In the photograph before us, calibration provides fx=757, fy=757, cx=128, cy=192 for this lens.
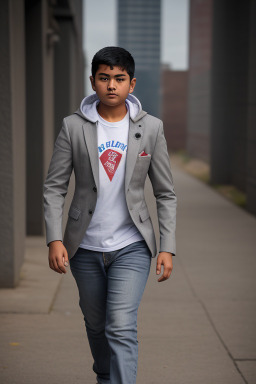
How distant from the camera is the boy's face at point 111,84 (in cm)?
367

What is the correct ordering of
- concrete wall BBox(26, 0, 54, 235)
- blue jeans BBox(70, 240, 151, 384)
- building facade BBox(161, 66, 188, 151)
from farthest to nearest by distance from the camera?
building facade BBox(161, 66, 188, 151), concrete wall BBox(26, 0, 54, 235), blue jeans BBox(70, 240, 151, 384)

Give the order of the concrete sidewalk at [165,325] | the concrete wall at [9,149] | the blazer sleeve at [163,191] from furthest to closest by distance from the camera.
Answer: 1. the concrete wall at [9,149]
2. the concrete sidewalk at [165,325]
3. the blazer sleeve at [163,191]

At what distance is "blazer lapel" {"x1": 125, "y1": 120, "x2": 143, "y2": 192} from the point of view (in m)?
3.71

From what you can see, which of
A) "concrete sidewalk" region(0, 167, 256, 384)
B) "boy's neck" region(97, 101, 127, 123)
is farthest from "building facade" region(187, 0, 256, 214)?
"boy's neck" region(97, 101, 127, 123)

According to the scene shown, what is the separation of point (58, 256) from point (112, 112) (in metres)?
0.77

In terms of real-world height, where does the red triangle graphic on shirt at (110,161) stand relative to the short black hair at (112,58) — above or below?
below

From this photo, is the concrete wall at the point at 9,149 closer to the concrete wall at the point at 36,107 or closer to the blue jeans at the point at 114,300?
the concrete wall at the point at 36,107

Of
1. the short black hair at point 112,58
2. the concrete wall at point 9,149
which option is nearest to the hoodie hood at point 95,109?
the short black hair at point 112,58

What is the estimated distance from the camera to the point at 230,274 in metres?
8.09

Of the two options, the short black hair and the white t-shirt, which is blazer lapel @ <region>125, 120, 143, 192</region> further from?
the short black hair

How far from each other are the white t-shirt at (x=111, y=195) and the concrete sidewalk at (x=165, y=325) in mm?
1301

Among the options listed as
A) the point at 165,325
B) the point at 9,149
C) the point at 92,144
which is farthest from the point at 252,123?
the point at 92,144

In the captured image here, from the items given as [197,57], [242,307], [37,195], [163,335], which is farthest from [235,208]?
[197,57]

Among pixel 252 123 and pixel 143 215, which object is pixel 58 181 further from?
pixel 252 123
